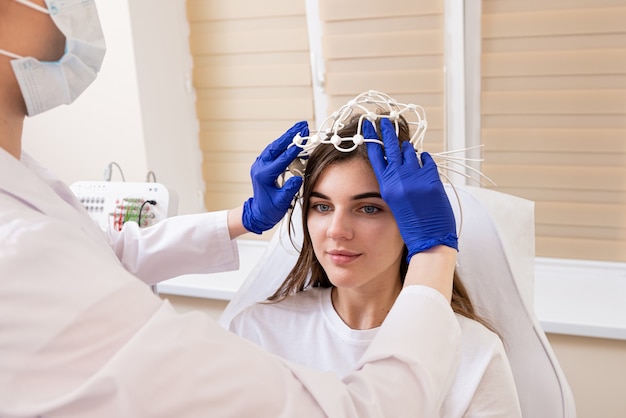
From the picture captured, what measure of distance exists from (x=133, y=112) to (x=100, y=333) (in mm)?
1937

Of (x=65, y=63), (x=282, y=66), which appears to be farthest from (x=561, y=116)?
(x=65, y=63)

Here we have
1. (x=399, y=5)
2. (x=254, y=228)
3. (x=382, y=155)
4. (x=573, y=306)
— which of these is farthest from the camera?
(x=399, y=5)

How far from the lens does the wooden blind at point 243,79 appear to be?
8.48 feet

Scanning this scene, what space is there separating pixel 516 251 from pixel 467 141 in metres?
A: 0.99

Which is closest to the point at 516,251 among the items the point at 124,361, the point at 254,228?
the point at 254,228

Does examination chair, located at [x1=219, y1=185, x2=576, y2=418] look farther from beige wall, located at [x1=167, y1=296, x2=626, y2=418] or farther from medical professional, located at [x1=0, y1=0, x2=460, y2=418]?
beige wall, located at [x1=167, y1=296, x2=626, y2=418]

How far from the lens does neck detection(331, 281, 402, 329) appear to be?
144 cm

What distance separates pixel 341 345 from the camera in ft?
4.67

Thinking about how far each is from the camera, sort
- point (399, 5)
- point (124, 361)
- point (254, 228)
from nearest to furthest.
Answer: point (124, 361)
point (254, 228)
point (399, 5)

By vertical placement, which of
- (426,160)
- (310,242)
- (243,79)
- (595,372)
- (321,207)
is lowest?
(595,372)

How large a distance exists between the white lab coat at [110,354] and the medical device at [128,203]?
1132 millimetres

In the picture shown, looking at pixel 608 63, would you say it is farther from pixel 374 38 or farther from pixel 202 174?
pixel 202 174

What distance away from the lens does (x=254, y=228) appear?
1.45m

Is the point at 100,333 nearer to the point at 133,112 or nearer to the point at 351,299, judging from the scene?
the point at 351,299
